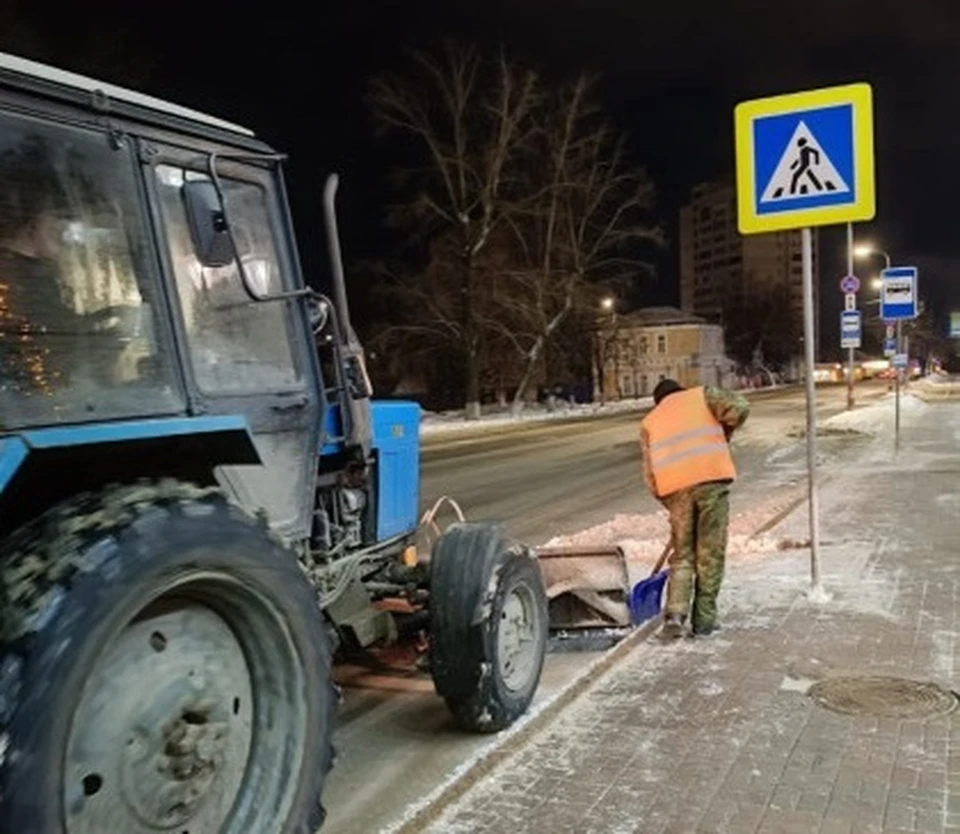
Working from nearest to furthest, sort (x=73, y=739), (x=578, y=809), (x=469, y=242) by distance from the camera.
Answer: (x=73, y=739)
(x=578, y=809)
(x=469, y=242)

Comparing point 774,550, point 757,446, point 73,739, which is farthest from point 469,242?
point 73,739

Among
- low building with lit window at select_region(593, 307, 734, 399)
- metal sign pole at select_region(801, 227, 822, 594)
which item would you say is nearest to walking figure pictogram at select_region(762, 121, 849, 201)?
metal sign pole at select_region(801, 227, 822, 594)

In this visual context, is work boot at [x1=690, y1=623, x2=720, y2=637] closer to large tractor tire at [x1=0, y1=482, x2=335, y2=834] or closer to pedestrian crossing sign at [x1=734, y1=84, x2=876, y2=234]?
pedestrian crossing sign at [x1=734, y1=84, x2=876, y2=234]

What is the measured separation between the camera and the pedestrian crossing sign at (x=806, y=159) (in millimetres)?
7262

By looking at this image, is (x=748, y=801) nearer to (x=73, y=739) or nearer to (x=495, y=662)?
(x=495, y=662)

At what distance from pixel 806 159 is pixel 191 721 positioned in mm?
5818

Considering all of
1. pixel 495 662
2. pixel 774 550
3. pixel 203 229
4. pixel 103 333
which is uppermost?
pixel 203 229

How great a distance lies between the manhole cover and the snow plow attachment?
1.51 meters

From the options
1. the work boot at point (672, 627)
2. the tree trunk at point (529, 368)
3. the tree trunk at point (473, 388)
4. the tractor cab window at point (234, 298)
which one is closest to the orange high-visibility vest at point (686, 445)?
the work boot at point (672, 627)

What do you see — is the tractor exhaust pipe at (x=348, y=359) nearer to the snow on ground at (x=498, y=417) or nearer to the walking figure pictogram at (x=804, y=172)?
the walking figure pictogram at (x=804, y=172)

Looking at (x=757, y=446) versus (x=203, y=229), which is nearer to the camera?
(x=203, y=229)

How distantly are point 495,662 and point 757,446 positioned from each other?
19968 millimetres

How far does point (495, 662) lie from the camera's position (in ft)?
16.5

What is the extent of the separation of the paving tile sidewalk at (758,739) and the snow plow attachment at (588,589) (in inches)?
16.2
